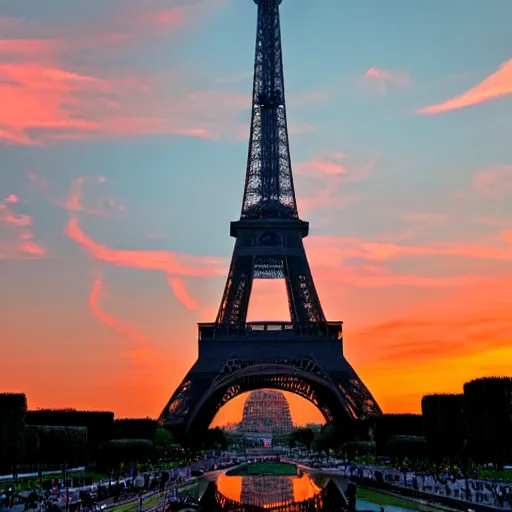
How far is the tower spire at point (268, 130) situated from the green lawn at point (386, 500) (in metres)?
42.2

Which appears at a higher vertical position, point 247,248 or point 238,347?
point 247,248

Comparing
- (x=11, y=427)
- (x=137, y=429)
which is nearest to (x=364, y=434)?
(x=137, y=429)

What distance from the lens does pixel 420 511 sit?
3522cm

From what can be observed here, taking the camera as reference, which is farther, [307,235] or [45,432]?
[307,235]

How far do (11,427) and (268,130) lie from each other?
45.4 meters

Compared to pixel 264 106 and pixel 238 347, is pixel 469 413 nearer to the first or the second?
pixel 238 347

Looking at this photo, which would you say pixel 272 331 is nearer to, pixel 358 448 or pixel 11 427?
pixel 358 448

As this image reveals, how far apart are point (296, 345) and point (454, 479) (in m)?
A: 35.2

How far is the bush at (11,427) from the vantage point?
166 ft

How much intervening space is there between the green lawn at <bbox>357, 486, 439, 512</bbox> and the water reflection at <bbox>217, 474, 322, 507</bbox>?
2720 mm

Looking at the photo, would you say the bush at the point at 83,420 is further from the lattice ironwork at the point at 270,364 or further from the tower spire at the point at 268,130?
the tower spire at the point at 268,130

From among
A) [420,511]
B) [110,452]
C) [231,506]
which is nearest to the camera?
[420,511]

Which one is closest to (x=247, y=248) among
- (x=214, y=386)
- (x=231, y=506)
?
(x=214, y=386)

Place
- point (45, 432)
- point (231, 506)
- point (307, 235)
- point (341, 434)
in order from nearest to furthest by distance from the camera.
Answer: point (231, 506) → point (45, 432) → point (307, 235) → point (341, 434)
